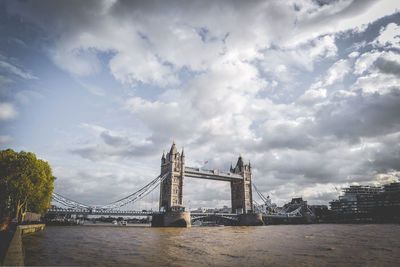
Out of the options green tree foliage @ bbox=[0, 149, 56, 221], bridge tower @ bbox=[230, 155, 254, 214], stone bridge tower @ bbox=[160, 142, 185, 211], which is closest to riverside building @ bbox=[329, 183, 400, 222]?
bridge tower @ bbox=[230, 155, 254, 214]

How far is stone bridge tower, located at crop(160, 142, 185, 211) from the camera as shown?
76.6 meters

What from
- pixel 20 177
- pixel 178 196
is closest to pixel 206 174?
pixel 178 196


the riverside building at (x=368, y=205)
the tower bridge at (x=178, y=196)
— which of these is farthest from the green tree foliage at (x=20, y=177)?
the riverside building at (x=368, y=205)

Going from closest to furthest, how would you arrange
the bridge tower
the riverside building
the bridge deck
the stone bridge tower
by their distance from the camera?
the stone bridge tower
the bridge deck
the bridge tower
the riverside building

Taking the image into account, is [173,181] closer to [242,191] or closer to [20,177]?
[242,191]

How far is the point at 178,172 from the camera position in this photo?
80188 millimetres

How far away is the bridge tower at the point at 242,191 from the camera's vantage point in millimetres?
99406

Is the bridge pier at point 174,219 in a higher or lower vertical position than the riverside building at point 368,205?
lower

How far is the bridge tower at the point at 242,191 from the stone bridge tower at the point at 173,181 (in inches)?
1247

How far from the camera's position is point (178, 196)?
255 ft

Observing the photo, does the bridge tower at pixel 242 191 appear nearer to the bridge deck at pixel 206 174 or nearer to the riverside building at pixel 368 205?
the bridge deck at pixel 206 174

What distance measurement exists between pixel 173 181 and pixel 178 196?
508 cm

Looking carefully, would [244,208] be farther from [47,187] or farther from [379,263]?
[379,263]

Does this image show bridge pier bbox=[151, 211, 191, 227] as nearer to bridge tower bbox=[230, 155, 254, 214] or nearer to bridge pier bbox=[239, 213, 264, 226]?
bridge pier bbox=[239, 213, 264, 226]
